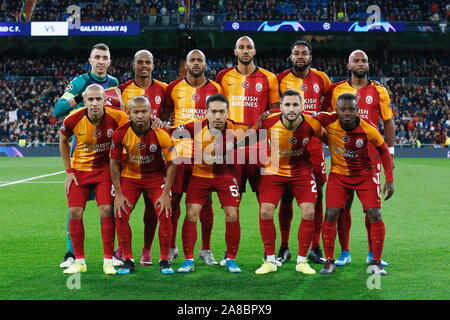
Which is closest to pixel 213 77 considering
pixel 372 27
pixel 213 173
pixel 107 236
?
pixel 372 27

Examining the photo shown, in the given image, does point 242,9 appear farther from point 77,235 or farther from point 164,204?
point 77,235

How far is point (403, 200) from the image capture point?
482 inches

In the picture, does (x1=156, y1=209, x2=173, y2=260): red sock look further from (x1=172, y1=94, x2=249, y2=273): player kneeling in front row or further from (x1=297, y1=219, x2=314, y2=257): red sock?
(x1=297, y1=219, x2=314, y2=257): red sock

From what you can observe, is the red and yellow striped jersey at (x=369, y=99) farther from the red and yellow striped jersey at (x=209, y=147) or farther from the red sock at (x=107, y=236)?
the red sock at (x=107, y=236)

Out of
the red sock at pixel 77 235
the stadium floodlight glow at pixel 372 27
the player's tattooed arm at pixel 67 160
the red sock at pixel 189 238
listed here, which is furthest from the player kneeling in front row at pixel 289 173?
the stadium floodlight glow at pixel 372 27

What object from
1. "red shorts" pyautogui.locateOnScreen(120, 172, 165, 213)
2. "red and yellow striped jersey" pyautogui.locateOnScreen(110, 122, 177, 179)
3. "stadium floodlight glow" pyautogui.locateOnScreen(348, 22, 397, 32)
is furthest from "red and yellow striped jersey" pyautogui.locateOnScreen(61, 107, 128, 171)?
"stadium floodlight glow" pyautogui.locateOnScreen(348, 22, 397, 32)

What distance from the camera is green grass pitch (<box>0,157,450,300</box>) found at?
16.5 ft

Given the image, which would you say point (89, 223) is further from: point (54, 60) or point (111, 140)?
point (54, 60)

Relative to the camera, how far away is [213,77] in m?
34.8

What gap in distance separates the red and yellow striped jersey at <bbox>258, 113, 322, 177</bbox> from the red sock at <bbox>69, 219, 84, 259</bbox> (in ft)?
6.60

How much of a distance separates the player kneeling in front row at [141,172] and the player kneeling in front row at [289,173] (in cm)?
98

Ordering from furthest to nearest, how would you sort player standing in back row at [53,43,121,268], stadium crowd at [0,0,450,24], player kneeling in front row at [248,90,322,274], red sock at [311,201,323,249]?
stadium crowd at [0,0,450,24]
red sock at [311,201,323,249]
player standing in back row at [53,43,121,268]
player kneeling in front row at [248,90,322,274]

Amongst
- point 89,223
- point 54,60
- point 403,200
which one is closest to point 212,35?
point 54,60

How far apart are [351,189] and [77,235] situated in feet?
9.36
